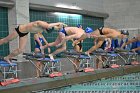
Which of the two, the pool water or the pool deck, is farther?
the pool water

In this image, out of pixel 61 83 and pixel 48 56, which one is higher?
pixel 48 56

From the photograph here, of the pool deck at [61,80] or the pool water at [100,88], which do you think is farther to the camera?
the pool water at [100,88]

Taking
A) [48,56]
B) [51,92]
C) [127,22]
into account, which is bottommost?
[51,92]

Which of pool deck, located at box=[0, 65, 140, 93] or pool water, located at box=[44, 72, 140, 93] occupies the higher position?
pool deck, located at box=[0, 65, 140, 93]

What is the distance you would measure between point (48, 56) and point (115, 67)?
11.7 ft

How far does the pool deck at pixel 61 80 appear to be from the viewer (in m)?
6.79

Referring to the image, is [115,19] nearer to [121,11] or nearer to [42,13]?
[121,11]

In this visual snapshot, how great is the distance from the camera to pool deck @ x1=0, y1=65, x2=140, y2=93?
679 centimetres

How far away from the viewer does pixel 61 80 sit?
8250 millimetres

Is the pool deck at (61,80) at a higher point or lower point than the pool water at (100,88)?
higher

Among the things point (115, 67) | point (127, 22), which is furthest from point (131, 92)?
point (127, 22)

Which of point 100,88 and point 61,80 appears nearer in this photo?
point 100,88

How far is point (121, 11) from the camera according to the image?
1653 centimetres

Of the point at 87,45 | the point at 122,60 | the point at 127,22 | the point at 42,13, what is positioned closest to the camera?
the point at 42,13
